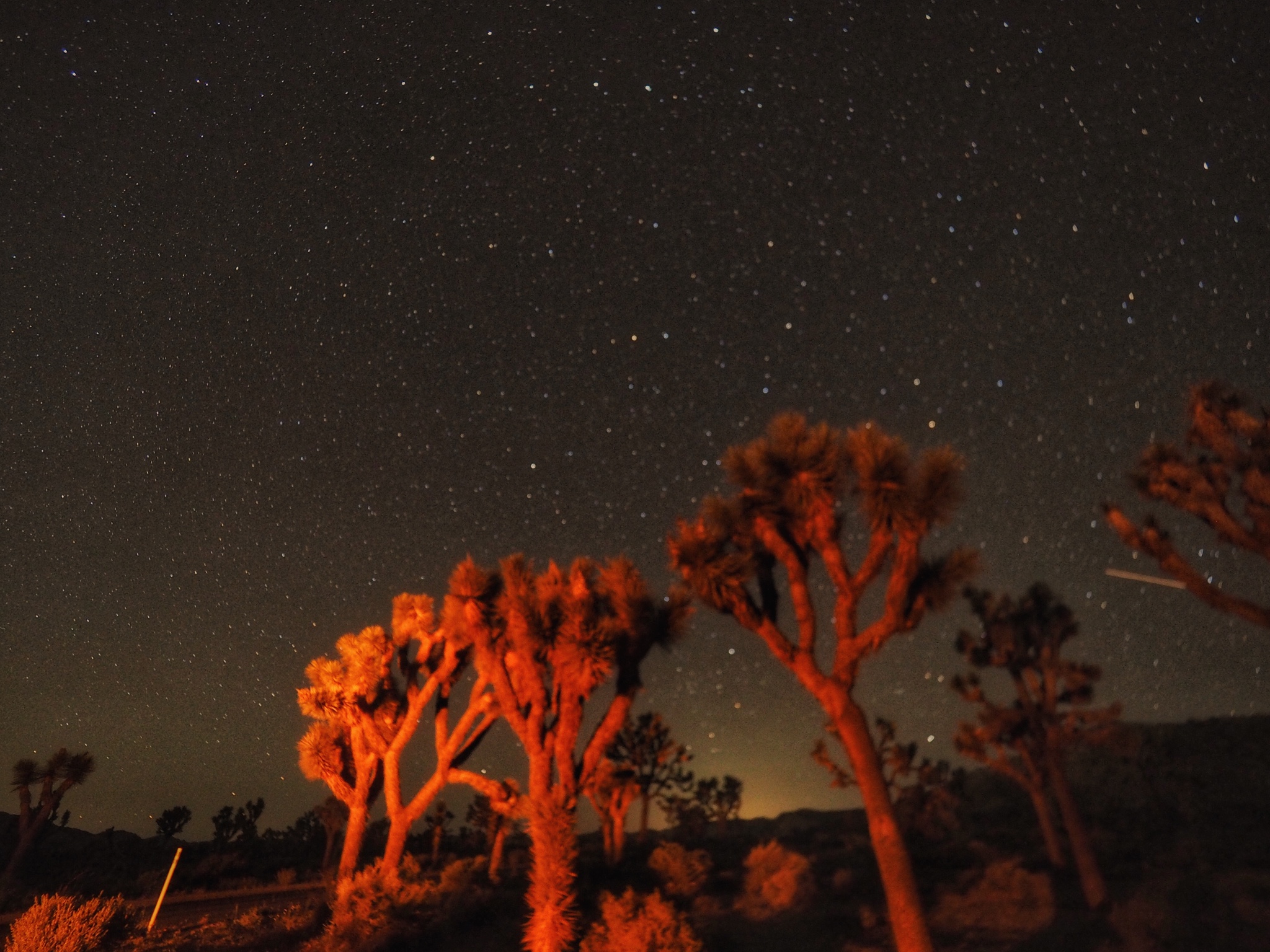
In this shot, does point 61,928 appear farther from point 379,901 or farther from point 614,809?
point 614,809

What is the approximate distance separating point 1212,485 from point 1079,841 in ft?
31.5

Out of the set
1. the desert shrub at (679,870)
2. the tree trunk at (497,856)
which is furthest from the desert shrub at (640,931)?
the tree trunk at (497,856)

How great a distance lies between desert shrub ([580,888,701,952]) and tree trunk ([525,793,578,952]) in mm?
457

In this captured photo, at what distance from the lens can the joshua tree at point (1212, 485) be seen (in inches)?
467

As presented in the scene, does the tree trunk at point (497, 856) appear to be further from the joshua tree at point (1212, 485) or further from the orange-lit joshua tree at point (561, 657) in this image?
the joshua tree at point (1212, 485)

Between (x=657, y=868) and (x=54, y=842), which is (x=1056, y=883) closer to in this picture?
(x=657, y=868)

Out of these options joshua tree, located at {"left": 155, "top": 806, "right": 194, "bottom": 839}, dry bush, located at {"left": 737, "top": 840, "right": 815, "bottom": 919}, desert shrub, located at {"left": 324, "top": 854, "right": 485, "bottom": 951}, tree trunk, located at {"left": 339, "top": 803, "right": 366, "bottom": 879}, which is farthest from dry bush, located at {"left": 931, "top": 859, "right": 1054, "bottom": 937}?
joshua tree, located at {"left": 155, "top": 806, "right": 194, "bottom": 839}

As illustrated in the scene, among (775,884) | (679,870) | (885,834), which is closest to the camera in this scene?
(885,834)

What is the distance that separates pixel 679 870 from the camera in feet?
66.7

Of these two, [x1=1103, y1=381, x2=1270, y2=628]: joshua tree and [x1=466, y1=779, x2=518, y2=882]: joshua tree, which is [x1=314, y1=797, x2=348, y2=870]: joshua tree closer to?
[x1=466, y1=779, x2=518, y2=882]: joshua tree

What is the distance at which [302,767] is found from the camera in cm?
1750

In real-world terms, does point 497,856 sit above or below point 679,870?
above

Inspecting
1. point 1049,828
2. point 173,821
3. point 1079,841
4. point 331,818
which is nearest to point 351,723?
point 1079,841

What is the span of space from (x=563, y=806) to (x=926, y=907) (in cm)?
1051
